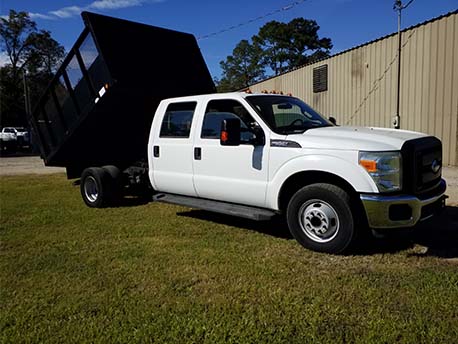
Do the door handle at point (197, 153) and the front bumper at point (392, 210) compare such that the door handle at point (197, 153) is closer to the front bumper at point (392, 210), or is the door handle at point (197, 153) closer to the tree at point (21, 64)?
the front bumper at point (392, 210)

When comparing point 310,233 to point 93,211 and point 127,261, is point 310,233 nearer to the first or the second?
point 127,261

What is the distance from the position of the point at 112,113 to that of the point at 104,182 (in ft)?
4.24

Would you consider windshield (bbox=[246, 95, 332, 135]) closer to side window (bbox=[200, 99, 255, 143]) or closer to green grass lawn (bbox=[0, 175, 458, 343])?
side window (bbox=[200, 99, 255, 143])

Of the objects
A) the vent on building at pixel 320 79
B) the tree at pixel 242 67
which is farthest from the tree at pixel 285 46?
the vent on building at pixel 320 79

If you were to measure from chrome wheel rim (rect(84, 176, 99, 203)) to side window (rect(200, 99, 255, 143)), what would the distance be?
9.65 ft

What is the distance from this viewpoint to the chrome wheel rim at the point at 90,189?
25.3ft

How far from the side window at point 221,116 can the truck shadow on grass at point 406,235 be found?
1.41 meters

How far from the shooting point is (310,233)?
480 centimetres

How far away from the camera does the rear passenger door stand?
A: 6.08 metres

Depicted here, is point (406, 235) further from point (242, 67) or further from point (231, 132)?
point (242, 67)

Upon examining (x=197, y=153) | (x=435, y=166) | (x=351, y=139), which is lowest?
(x=435, y=166)

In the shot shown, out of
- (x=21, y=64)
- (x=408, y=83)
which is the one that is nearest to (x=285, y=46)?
(x=21, y=64)

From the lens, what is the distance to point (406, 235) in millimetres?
5391

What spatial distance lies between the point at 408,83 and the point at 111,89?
9.12 meters
